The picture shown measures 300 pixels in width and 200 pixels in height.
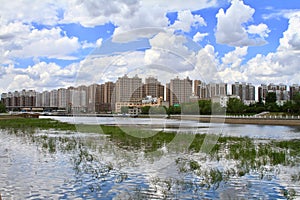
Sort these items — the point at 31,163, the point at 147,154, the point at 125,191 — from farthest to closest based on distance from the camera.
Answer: the point at 147,154
the point at 31,163
the point at 125,191

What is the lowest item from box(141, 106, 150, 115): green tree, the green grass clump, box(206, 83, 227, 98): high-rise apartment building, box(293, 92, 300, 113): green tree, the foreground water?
the green grass clump

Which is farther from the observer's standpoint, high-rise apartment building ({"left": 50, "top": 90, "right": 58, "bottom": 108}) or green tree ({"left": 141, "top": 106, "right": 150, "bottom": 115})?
high-rise apartment building ({"left": 50, "top": 90, "right": 58, "bottom": 108})

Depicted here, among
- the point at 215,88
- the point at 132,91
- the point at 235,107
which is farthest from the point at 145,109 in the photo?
the point at 215,88

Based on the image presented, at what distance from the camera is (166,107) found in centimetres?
10156

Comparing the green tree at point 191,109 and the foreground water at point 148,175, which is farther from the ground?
the green tree at point 191,109

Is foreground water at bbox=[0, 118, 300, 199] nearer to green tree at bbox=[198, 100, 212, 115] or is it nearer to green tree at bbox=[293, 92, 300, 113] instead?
green tree at bbox=[293, 92, 300, 113]

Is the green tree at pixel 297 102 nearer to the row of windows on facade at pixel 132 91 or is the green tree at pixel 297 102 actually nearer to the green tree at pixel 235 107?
the row of windows on facade at pixel 132 91

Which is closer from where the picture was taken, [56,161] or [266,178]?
[266,178]

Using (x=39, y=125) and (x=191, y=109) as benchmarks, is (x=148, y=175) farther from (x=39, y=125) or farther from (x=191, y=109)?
(x=191, y=109)

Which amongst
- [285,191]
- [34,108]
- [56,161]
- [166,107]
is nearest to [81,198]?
[285,191]

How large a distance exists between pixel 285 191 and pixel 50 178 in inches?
A: 272

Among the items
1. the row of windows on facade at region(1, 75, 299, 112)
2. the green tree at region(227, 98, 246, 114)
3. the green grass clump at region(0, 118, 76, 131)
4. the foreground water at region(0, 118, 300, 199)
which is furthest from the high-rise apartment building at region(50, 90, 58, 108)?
the foreground water at region(0, 118, 300, 199)

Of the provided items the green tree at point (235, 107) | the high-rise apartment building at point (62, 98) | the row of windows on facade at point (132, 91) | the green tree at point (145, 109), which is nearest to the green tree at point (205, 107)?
the row of windows on facade at point (132, 91)

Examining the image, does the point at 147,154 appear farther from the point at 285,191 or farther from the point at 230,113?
the point at 230,113
